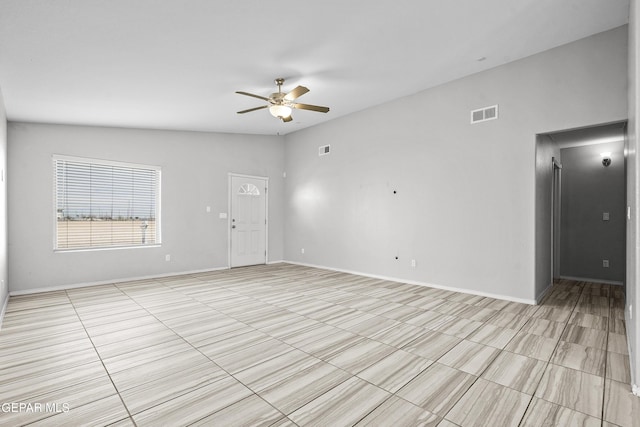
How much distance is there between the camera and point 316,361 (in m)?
2.71

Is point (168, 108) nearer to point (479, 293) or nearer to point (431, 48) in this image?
point (431, 48)

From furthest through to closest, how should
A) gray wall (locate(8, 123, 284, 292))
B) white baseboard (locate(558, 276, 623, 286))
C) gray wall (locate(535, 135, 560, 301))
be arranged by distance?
white baseboard (locate(558, 276, 623, 286))
gray wall (locate(8, 123, 284, 292))
gray wall (locate(535, 135, 560, 301))

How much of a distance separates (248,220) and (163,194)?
6.51 feet

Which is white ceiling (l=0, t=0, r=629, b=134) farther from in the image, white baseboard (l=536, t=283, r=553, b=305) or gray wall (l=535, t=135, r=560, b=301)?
white baseboard (l=536, t=283, r=553, b=305)

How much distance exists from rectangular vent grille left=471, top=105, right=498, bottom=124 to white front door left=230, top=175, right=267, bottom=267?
16.1 feet

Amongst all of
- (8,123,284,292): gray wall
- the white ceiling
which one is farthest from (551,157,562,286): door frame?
(8,123,284,292): gray wall

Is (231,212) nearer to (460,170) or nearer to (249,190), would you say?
(249,190)

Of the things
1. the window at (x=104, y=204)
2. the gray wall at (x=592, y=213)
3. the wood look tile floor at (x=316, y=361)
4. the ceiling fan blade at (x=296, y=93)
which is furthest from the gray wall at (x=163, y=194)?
the gray wall at (x=592, y=213)

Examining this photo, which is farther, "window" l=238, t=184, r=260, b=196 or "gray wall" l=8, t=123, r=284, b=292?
"window" l=238, t=184, r=260, b=196

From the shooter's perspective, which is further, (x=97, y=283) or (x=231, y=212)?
(x=231, y=212)

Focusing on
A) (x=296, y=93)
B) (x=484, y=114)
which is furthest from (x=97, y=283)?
(x=484, y=114)

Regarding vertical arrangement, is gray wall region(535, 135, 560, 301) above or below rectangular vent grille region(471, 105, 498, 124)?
below

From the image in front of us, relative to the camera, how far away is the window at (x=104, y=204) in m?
5.56

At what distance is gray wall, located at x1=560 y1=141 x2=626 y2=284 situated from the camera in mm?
5707
